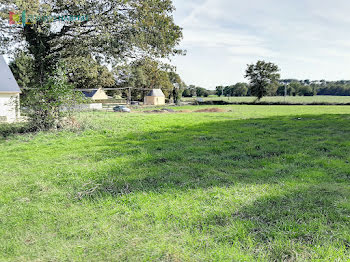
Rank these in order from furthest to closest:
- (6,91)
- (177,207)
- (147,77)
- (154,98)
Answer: (154,98) → (147,77) → (6,91) → (177,207)

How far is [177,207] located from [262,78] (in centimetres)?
6491

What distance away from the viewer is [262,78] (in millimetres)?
63312

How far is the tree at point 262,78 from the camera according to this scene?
62225 millimetres

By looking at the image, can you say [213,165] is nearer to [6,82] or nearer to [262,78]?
[6,82]

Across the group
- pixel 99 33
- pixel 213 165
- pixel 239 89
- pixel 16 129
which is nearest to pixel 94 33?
pixel 99 33

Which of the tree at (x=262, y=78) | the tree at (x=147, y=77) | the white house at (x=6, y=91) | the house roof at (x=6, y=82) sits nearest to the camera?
the tree at (x=147, y=77)

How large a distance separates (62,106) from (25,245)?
366 inches

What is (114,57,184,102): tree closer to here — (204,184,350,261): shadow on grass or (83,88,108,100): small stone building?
(83,88,108,100): small stone building

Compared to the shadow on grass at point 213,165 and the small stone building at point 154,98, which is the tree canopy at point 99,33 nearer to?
the shadow on grass at point 213,165

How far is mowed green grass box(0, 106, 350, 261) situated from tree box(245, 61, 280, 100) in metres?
59.4

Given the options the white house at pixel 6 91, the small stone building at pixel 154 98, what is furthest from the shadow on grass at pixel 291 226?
the small stone building at pixel 154 98

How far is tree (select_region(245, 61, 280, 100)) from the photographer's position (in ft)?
204

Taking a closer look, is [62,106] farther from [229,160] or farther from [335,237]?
[335,237]

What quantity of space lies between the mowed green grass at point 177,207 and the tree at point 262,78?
195 feet
